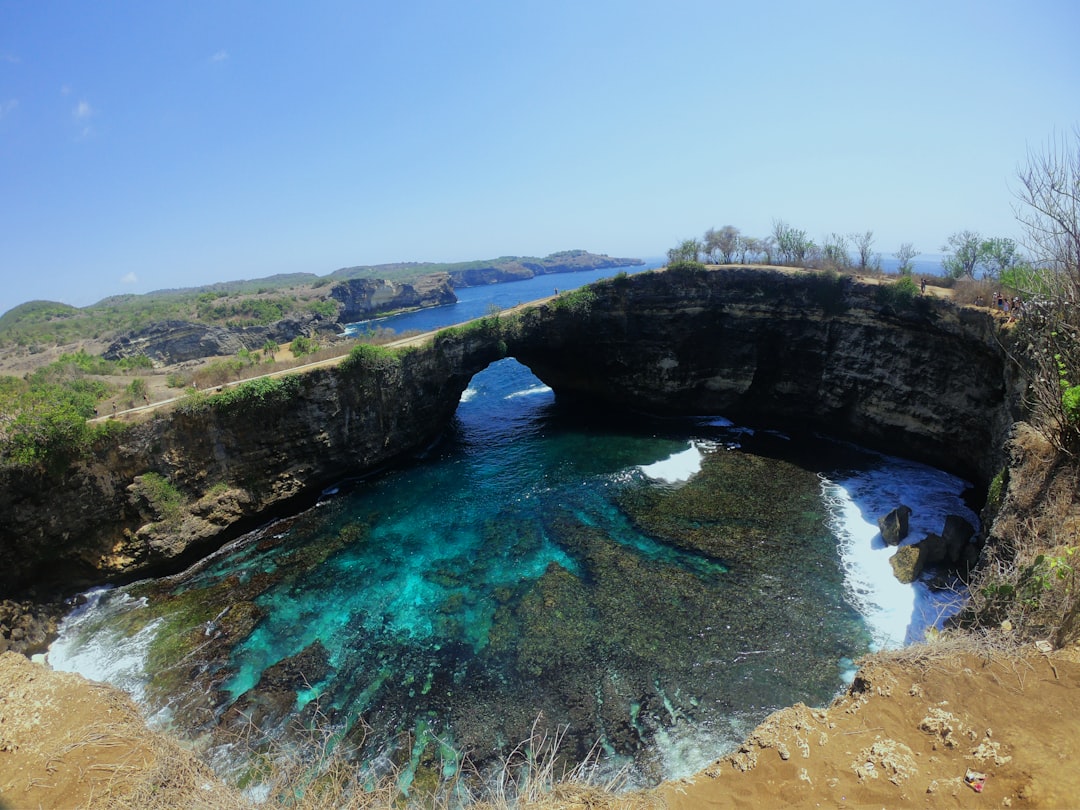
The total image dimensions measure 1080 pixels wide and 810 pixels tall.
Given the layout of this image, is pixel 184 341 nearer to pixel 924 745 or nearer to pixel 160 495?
pixel 160 495

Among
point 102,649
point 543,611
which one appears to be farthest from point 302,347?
point 543,611

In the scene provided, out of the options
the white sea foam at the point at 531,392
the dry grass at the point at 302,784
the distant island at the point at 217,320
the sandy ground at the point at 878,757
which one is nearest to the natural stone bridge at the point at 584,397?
the white sea foam at the point at 531,392

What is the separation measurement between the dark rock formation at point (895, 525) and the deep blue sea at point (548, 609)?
0.46 metres

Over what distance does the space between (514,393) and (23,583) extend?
1282 inches

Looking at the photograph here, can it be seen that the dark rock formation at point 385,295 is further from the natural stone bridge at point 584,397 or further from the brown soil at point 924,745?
the brown soil at point 924,745

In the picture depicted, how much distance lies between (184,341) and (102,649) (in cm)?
8253

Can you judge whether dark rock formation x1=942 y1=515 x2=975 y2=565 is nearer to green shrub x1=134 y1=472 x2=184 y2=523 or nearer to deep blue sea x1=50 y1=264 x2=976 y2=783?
deep blue sea x1=50 y1=264 x2=976 y2=783

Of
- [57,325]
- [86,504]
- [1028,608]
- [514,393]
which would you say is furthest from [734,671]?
[57,325]

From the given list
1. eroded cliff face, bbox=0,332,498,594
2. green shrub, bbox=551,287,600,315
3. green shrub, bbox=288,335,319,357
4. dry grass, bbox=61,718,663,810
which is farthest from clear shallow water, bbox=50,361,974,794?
green shrub, bbox=288,335,319,357

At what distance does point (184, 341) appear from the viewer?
83000 mm

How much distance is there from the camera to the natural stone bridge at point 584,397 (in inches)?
822

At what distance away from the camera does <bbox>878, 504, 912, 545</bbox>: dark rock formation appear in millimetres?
20375

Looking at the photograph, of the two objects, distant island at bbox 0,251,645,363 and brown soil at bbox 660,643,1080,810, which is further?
distant island at bbox 0,251,645,363

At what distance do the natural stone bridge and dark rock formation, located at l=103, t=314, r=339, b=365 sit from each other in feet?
191
